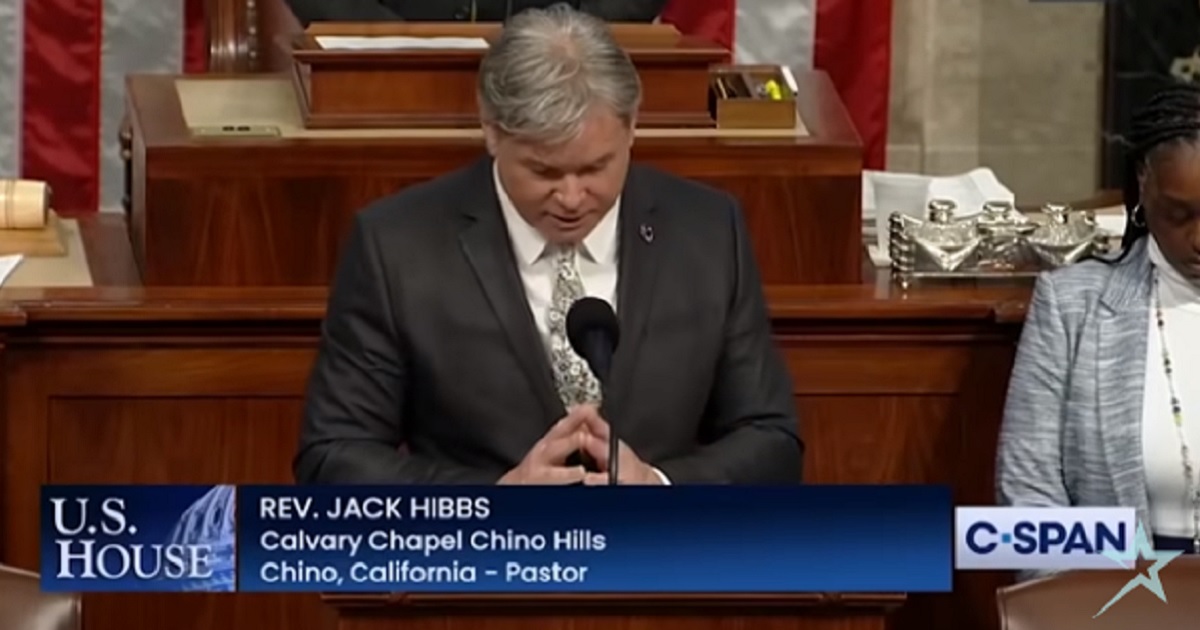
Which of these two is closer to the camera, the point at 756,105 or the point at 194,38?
the point at 756,105

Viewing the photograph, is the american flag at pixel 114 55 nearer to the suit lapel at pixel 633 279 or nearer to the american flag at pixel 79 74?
the american flag at pixel 79 74

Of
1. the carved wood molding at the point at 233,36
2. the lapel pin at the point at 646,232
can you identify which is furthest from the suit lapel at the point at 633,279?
the carved wood molding at the point at 233,36

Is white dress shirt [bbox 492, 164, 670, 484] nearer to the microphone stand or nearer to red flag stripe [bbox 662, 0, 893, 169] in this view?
the microphone stand

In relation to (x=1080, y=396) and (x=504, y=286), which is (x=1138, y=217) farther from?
(x=504, y=286)

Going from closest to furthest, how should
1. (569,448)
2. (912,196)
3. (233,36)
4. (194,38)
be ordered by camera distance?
(569,448) → (912,196) → (233,36) → (194,38)

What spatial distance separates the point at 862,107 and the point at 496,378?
9.73 ft

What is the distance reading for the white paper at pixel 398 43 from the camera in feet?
15.3

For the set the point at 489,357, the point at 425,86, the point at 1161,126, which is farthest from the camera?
the point at 425,86

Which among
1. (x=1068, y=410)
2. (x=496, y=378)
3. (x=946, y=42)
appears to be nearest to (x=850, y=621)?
(x=496, y=378)

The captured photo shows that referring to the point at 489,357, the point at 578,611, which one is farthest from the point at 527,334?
the point at 578,611

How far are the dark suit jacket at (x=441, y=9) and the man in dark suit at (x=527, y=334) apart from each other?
1.71m

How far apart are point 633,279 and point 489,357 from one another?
0.22 meters

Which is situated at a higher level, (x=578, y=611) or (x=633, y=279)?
(x=633, y=279)

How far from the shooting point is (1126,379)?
4.00m
